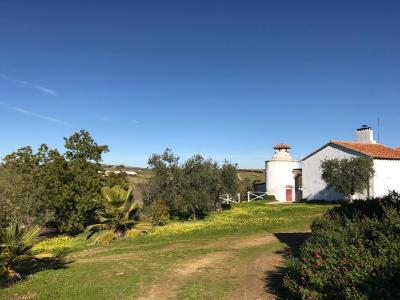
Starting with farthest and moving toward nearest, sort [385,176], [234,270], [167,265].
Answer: [385,176] < [167,265] < [234,270]

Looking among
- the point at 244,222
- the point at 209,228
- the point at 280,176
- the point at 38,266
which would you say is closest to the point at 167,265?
the point at 38,266

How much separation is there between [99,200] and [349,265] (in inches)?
818

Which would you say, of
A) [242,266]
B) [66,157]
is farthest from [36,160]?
[242,266]

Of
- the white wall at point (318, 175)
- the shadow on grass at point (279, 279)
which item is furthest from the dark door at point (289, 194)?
the shadow on grass at point (279, 279)

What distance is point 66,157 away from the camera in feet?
90.7

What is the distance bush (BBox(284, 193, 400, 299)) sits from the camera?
6629mm

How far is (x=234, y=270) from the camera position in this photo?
43.1ft

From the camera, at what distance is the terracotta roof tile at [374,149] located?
34.5 metres

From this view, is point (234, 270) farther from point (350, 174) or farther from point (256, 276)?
point (350, 174)

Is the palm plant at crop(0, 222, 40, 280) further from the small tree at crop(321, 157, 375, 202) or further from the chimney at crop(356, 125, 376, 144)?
the chimney at crop(356, 125, 376, 144)

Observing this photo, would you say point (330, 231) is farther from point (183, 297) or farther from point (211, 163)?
point (211, 163)

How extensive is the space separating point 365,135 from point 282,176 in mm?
9712

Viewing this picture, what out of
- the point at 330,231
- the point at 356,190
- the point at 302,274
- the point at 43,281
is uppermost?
the point at 356,190

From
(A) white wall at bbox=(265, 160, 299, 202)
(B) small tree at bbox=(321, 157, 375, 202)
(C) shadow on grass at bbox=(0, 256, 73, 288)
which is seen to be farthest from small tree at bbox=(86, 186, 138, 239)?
(A) white wall at bbox=(265, 160, 299, 202)
